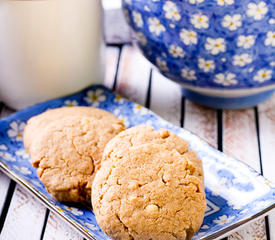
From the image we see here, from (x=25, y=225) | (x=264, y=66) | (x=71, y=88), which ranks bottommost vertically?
(x=25, y=225)

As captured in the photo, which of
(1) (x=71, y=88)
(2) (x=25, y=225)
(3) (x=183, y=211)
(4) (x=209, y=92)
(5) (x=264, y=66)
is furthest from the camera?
(1) (x=71, y=88)

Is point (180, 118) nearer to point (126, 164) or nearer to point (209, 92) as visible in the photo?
point (209, 92)

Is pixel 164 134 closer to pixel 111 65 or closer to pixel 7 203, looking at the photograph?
pixel 7 203

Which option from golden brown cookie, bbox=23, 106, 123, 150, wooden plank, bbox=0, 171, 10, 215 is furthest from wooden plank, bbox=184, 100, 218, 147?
wooden plank, bbox=0, 171, 10, 215

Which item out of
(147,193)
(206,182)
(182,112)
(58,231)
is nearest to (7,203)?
(58,231)


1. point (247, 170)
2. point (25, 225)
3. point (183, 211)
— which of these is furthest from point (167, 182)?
point (25, 225)

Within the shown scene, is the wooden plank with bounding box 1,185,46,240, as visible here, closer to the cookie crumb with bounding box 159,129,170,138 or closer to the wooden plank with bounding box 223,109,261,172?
the cookie crumb with bounding box 159,129,170,138

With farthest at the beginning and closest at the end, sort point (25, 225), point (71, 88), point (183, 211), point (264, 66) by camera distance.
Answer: point (71, 88), point (264, 66), point (25, 225), point (183, 211)
